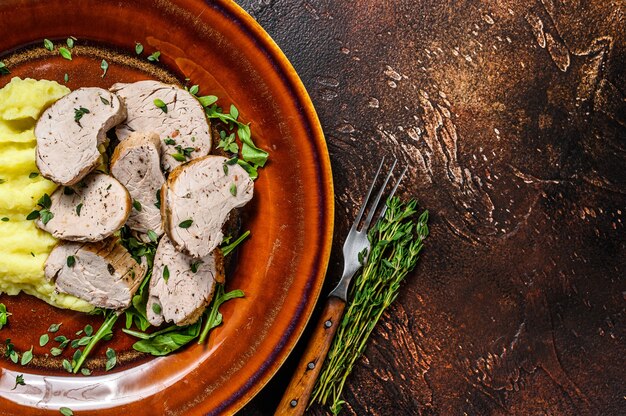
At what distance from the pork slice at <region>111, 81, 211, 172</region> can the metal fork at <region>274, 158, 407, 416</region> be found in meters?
1.01

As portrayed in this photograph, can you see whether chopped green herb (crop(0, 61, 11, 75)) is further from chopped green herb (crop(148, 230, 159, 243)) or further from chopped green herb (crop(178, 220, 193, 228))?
chopped green herb (crop(178, 220, 193, 228))

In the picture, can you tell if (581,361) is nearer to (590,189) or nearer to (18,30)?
(590,189)

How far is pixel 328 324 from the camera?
314cm

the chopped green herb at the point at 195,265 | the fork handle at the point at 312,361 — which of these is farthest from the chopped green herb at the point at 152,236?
the fork handle at the point at 312,361

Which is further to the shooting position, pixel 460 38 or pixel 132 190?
pixel 460 38

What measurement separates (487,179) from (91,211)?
231cm

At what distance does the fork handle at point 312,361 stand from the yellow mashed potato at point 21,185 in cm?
148

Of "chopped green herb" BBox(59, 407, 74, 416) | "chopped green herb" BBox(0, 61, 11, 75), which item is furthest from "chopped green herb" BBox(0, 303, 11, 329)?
"chopped green herb" BBox(0, 61, 11, 75)

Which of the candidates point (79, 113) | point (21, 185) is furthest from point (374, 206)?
point (21, 185)

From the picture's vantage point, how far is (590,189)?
3375mm

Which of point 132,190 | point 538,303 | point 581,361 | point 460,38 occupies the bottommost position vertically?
point 581,361

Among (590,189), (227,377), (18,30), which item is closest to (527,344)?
(590,189)

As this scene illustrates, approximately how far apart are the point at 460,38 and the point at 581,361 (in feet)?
7.05

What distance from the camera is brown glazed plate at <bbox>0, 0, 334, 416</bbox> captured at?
2998mm
